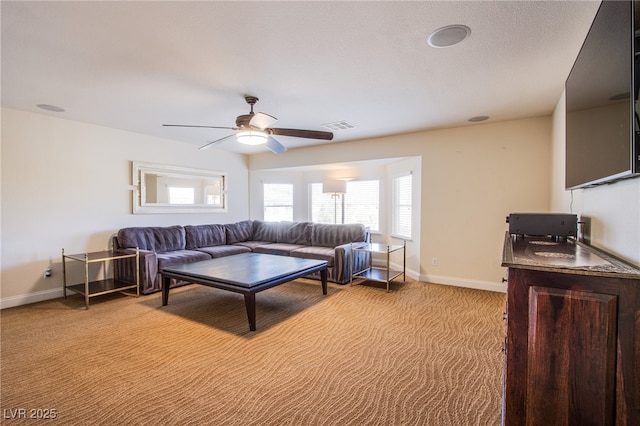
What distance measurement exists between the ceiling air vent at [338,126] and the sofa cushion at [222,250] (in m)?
2.64

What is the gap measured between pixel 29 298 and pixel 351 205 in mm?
5184

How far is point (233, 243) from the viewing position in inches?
227

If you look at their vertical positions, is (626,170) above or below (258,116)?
below

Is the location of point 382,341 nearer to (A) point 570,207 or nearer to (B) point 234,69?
(A) point 570,207

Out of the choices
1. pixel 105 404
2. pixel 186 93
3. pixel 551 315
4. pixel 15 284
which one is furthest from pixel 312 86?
pixel 15 284

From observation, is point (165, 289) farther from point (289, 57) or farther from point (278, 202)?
point (278, 202)

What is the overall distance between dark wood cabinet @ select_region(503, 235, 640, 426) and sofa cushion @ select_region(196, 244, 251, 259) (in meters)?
4.31

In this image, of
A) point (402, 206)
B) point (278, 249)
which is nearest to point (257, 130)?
point (278, 249)

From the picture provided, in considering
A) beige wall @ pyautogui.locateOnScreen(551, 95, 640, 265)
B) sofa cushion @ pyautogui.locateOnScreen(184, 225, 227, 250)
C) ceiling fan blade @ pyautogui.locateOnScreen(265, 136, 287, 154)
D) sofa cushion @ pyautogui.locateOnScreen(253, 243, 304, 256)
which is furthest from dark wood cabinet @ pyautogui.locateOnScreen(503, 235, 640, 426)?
sofa cushion @ pyautogui.locateOnScreen(184, 225, 227, 250)

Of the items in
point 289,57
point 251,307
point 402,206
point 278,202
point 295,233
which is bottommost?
point 251,307

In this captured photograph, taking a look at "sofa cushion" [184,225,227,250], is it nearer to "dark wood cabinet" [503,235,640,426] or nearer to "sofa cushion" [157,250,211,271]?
"sofa cushion" [157,250,211,271]

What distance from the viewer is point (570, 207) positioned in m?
2.69

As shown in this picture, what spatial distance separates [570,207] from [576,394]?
7.07ft

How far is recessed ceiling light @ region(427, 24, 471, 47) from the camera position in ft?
6.21
